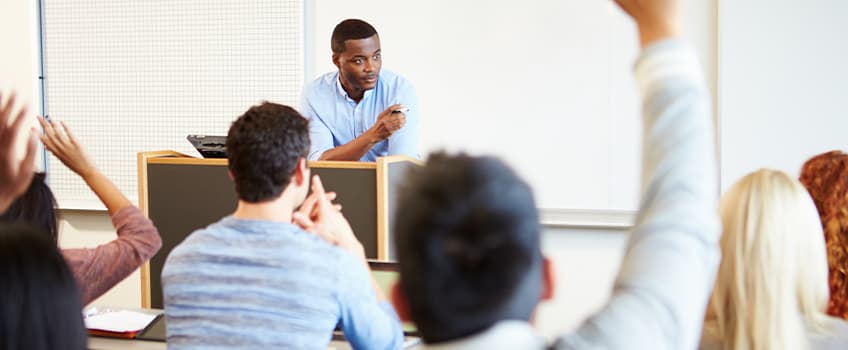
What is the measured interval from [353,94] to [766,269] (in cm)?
278

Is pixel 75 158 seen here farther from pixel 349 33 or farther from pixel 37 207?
pixel 349 33

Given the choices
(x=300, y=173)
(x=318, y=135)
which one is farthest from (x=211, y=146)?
(x=300, y=173)

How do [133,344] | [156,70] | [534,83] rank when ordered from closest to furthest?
1. [133,344]
2. [534,83]
3. [156,70]

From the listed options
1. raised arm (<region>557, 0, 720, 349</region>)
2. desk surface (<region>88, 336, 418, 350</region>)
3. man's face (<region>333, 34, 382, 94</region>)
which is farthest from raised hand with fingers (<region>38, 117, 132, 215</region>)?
man's face (<region>333, 34, 382, 94</region>)

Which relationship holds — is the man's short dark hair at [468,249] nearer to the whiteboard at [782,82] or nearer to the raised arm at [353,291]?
the raised arm at [353,291]

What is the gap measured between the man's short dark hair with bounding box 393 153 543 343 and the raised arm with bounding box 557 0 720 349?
3.8 inches

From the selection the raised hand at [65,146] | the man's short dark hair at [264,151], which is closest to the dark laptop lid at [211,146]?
the man's short dark hair at [264,151]

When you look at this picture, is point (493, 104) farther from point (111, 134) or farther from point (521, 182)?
point (521, 182)

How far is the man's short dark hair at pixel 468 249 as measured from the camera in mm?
784

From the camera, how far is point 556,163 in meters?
4.61

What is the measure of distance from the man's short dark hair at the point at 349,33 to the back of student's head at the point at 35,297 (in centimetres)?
306

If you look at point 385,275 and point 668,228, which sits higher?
point 668,228

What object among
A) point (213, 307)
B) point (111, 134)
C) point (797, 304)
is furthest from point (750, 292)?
point (111, 134)

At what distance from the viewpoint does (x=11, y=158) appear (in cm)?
120
